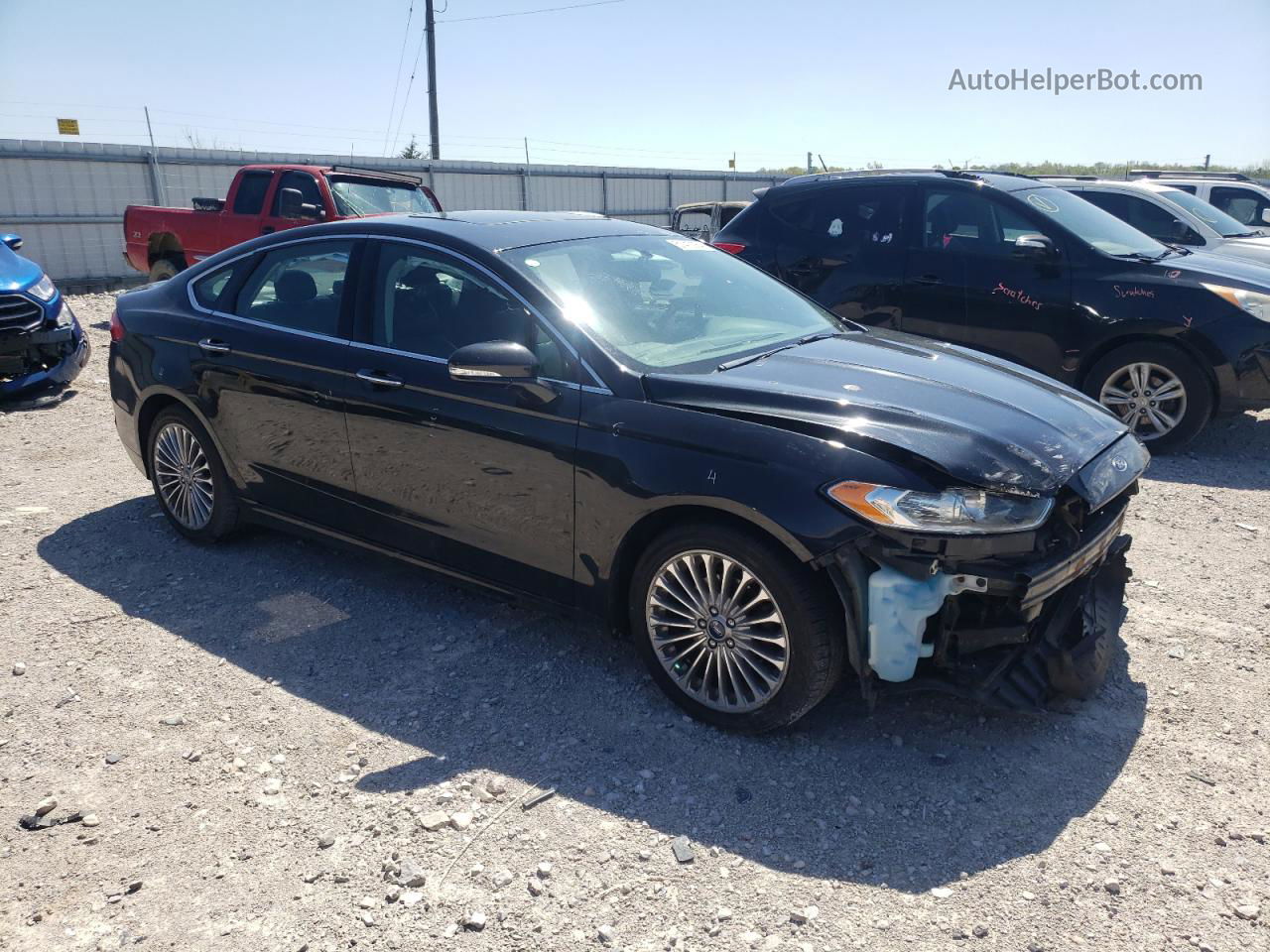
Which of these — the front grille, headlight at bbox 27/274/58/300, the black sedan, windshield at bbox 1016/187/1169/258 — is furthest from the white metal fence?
windshield at bbox 1016/187/1169/258

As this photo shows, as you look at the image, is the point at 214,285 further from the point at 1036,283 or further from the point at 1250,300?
the point at 1250,300

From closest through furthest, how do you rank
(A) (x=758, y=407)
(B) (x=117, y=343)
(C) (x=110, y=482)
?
(A) (x=758, y=407)
(B) (x=117, y=343)
(C) (x=110, y=482)

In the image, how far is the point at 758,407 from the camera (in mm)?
3285

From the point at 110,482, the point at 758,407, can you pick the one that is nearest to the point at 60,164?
the point at 110,482

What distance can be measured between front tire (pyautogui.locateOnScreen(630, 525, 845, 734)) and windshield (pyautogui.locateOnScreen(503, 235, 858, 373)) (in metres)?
0.73

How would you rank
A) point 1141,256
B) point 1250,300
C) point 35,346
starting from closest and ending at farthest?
point 1250,300, point 1141,256, point 35,346

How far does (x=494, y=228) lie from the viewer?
4.22m

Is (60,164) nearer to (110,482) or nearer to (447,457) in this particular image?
(110,482)

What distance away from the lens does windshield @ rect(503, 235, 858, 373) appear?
373 cm

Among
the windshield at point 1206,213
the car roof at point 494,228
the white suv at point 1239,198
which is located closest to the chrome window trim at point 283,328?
the car roof at point 494,228

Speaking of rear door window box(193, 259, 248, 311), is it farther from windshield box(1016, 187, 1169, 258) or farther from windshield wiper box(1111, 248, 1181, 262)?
windshield wiper box(1111, 248, 1181, 262)

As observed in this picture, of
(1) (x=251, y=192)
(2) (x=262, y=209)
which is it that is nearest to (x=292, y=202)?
(2) (x=262, y=209)

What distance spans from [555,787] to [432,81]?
2651 cm

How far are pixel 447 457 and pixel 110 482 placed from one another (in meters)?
3.67
